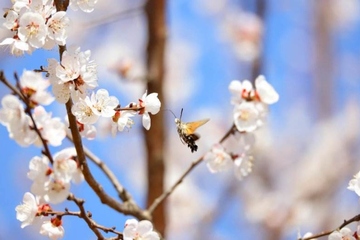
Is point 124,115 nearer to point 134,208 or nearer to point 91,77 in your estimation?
point 91,77

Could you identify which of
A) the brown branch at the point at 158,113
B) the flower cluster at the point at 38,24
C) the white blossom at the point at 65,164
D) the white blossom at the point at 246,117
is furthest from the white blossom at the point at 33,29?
the brown branch at the point at 158,113

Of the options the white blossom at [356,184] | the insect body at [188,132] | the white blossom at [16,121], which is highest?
the white blossom at [16,121]

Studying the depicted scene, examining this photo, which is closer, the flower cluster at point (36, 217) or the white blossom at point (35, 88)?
the flower cluster at point (36, 217)

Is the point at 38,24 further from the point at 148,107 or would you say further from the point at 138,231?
the point at 138,231

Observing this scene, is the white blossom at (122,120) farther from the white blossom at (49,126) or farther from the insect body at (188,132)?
the white blossom at (49,126)

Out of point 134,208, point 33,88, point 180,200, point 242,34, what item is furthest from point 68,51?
point 242,34

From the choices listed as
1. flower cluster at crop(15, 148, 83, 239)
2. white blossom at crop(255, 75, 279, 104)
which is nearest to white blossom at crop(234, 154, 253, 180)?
white blossom at crop(255, 75, 279, 104)
